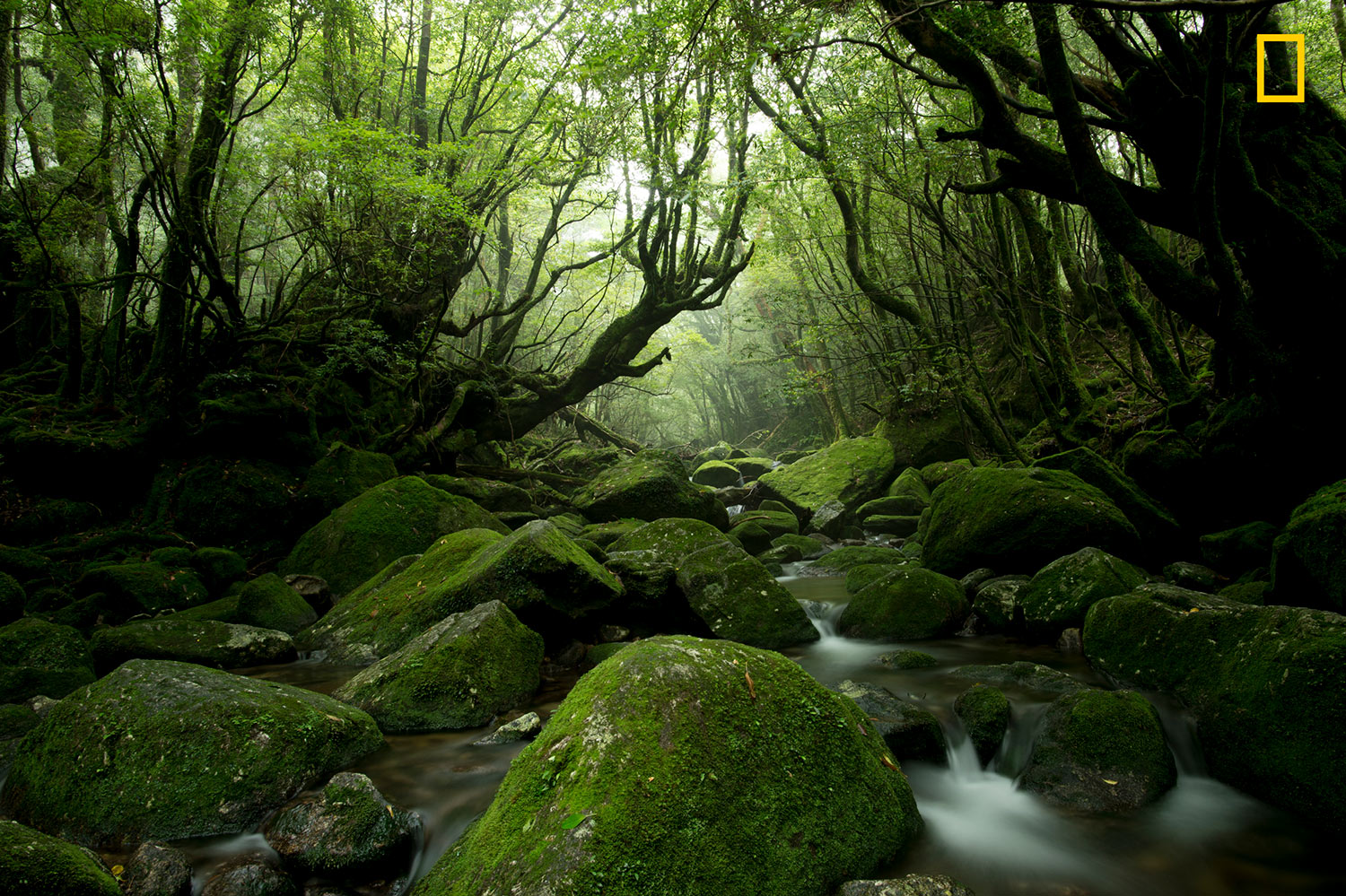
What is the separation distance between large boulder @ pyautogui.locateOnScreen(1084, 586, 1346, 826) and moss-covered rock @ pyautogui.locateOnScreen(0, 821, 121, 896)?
200 inches

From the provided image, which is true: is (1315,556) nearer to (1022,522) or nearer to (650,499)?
(1022,522)

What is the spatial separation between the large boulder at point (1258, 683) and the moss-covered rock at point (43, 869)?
508 cm

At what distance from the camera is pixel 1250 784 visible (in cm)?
326

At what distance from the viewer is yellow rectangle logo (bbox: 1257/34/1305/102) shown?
5582 millimetres

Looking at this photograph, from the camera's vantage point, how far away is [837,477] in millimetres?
14938

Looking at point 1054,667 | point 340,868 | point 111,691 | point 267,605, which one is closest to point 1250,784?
point 1054,667

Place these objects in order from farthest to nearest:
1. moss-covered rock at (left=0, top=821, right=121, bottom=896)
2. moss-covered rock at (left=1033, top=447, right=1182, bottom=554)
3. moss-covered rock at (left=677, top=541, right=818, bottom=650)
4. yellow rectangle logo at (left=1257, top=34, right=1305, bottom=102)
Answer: moss-covered rock at (left=1033, top=447, right=1182, bottom=554) → moss-covered rock at (left=677, top=541, right=818, bottom=650) → yellow rectangle logo at (left=1257, top=34, right=1305, bottom=102) → moss-covered rock at (left=0, top=821, right=121, bottom=896)

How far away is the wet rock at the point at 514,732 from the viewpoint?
402 cm

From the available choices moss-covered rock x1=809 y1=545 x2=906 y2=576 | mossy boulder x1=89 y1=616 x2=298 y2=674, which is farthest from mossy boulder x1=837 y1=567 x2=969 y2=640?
mossy boulder x1=89 y1=616 x2=298 y2=674

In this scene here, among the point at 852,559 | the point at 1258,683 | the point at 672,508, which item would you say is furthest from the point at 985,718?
the point at 672,508

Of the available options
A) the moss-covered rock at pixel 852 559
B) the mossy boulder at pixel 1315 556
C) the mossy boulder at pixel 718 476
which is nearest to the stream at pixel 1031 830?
the mossy boulder at pixel 1315 556

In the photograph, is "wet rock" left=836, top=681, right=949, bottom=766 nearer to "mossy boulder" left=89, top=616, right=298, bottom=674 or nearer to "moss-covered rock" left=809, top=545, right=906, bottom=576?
"mossy boulder" left=89, top=616, right=298, bottom=674

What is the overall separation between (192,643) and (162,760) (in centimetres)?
276

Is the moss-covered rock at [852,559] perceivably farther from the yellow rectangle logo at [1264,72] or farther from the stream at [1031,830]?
the yellow rectangle logo at [1264,72]
